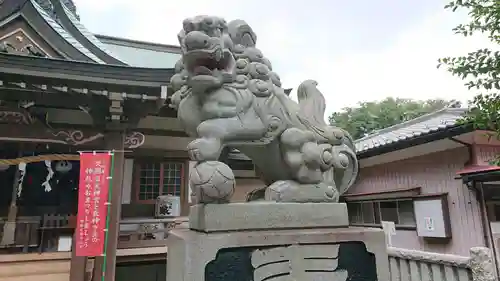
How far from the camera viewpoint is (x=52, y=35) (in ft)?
20.7

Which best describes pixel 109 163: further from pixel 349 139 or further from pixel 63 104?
pixel 349 139

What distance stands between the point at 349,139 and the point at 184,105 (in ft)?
4.19

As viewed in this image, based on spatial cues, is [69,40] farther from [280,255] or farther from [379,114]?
[379,114]

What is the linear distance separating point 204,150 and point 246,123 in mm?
350

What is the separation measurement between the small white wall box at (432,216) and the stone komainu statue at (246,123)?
17.1ft

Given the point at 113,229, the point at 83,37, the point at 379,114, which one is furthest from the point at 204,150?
the point at 379,114

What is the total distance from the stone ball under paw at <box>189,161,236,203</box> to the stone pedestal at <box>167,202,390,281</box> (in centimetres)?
7

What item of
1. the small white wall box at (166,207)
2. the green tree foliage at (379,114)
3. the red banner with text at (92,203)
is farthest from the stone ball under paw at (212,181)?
the green tree foliage at (379,114)

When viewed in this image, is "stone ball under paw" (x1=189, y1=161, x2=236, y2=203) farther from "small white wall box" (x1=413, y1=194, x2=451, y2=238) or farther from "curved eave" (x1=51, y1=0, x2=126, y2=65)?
"small white wall box" (x1=413, y1=194, x2=451, y2=238)

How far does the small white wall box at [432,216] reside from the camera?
21.7 ft

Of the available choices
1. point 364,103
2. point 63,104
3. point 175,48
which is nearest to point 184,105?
point 63,104

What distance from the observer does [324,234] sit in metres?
2.14

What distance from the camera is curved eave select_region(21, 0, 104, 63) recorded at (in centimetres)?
606

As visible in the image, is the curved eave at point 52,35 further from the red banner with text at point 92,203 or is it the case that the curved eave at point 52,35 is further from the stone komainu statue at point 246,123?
the stone komainu statue at point 246,123
